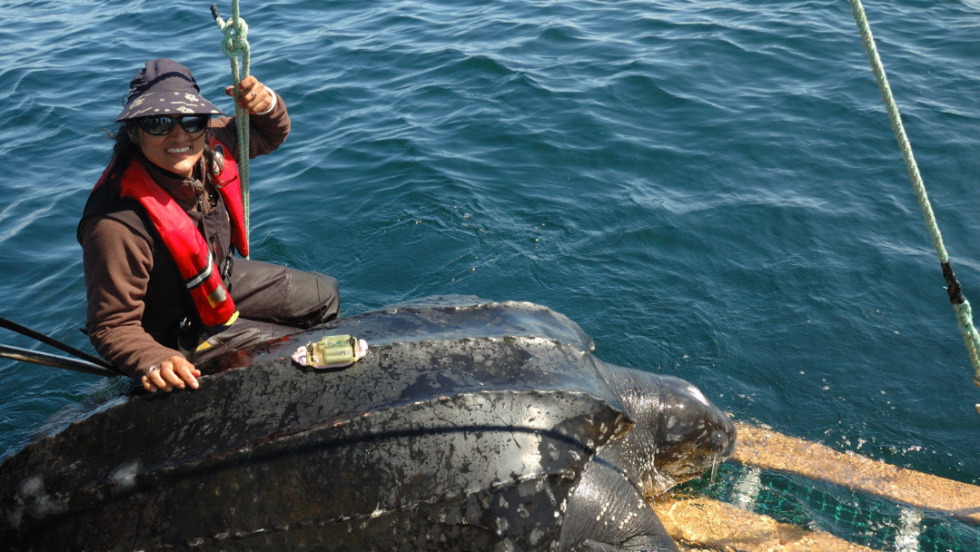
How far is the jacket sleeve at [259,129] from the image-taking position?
149 inches

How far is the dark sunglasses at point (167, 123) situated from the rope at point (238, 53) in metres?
0.35

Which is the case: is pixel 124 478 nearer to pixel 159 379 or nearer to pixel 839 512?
pixel 159 379

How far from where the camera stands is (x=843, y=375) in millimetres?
4945

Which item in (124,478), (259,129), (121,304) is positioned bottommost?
(124,478)

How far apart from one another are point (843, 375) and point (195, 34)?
1082 cm

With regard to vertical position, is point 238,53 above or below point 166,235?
above

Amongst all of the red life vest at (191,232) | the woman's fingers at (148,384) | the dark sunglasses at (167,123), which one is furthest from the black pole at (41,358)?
the dark sunglasses at (167,123)

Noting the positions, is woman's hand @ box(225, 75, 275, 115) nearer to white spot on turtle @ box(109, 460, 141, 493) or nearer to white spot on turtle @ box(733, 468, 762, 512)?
white spot on turtle @ box(109, 460, 141, 493)

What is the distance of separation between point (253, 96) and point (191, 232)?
84cm

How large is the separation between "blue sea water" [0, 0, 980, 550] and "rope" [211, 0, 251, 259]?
144cm

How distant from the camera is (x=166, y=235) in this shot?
3039mm

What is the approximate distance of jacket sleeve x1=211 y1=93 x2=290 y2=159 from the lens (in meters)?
3.79

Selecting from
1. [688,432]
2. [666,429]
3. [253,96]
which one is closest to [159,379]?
[253,96]

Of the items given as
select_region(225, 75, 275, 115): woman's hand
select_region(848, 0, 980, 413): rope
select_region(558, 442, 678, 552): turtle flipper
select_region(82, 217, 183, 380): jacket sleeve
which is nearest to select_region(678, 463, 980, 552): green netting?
→ select_region(558, 442, 678, 552): turtle flipper
